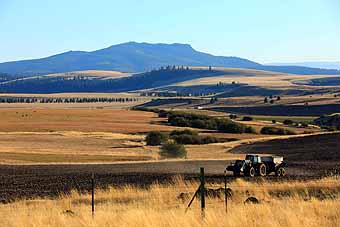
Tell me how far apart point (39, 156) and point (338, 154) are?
917 inches

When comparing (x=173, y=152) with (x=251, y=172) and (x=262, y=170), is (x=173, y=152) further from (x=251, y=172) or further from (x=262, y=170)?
(x=251, y=172)

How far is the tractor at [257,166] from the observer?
34500mm

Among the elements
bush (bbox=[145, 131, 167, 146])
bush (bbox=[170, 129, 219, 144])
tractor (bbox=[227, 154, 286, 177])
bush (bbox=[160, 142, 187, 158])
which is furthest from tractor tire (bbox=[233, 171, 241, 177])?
bush (bbox=[170, 129, 219, 144])

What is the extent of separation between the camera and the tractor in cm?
3450

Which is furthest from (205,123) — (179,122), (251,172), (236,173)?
(236,173)

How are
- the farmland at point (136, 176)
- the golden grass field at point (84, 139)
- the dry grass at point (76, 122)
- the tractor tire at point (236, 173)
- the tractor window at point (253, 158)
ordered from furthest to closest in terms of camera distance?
the dry grass at point (76, 122), the golden grass field at point (84, 139), the tractor window at point (253, 158), the tractor tire at point (236, 173), the farmland at point (136, 176)

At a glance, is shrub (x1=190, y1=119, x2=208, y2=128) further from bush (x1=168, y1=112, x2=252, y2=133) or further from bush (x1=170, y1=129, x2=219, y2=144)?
bush (x1=170, y1=129, x2=219, y2=144)

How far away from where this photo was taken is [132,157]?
184 ft

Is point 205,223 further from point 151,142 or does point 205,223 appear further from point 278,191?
point 151,142

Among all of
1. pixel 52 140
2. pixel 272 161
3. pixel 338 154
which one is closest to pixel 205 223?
pixel 272 161

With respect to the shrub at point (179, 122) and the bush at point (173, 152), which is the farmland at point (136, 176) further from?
the shrub at point (179, 122)

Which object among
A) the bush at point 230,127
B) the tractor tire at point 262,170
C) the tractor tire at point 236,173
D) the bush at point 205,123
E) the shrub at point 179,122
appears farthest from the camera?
the shrub at point 179,122

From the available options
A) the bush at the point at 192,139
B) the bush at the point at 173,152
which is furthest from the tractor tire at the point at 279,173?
the bush at the point at 192,139

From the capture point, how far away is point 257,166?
35469 mm
